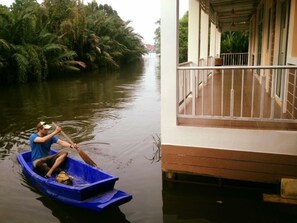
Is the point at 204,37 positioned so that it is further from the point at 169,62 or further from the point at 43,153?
the point at 43,153

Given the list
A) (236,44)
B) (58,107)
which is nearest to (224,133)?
(58,107)

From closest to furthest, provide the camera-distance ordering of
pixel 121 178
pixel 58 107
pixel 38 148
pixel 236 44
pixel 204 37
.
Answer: pixel 38 148 → pixel 121 178 → pixel 204 37 → pixel 58 107 → pixel 236 44

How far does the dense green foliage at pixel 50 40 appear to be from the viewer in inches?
816

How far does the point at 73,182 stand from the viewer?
6000 mm

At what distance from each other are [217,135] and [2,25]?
1866 centimetres

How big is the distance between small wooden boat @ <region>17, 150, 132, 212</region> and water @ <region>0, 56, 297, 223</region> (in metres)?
0.32

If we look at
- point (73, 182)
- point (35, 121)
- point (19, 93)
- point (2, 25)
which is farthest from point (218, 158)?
point (2, 25)

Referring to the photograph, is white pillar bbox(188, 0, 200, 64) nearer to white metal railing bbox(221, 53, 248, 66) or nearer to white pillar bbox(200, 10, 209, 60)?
white pillar bbox(200, 10, 209, 60)

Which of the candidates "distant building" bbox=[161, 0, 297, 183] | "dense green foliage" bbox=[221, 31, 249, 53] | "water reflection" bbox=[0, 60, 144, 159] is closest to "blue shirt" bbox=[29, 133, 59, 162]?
"distant building" bbox=[161, 0, 297, 183]

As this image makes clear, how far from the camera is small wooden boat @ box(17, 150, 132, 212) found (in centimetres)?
505

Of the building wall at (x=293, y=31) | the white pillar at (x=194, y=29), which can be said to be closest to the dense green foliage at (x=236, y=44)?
the white pillar at (x=194, y=29)

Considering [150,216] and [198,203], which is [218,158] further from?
[150,216]

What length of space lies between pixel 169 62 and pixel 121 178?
2680mm

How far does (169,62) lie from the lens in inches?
224
